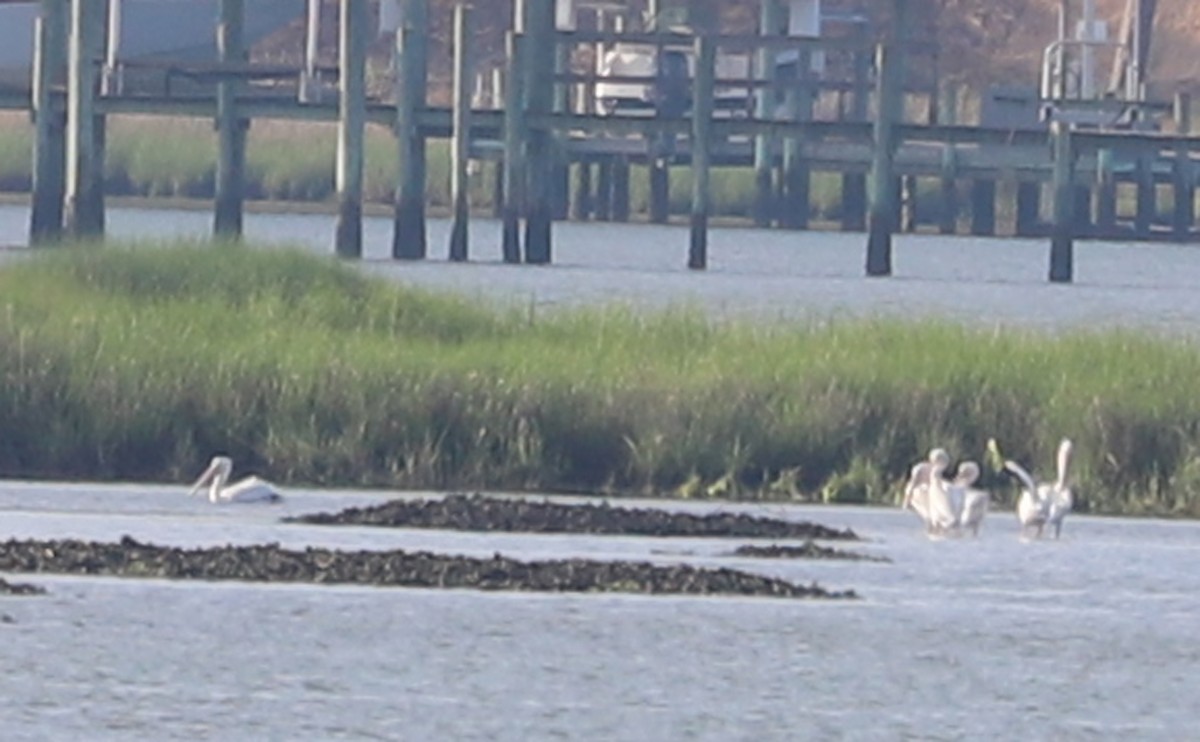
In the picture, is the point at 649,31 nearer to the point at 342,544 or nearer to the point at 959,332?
the point at 959,332

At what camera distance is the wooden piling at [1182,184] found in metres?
65.7

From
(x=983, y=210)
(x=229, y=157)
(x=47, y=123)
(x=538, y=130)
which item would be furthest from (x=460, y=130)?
(x=983, y=210)

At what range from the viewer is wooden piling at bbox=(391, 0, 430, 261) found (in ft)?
178

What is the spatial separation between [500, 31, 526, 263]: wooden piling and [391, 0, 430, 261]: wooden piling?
105cm

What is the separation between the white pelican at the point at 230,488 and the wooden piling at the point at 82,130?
23755 millimetres

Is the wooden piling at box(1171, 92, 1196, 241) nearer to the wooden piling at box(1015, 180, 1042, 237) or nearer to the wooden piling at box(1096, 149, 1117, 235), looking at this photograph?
the wooden piling at box(1096, 149, 1117, 235)

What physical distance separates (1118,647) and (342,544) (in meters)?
4.55

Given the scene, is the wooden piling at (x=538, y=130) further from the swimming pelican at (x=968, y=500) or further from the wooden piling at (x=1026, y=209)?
the swimming pelican at (x=968, y=500)

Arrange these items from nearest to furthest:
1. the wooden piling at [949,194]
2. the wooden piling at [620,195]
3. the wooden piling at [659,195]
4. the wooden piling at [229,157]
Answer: the wooden piling at [229,157] → the wooden piling at [659,195] → the wooden piling at [949,194] → the wooden piling at [620,195]

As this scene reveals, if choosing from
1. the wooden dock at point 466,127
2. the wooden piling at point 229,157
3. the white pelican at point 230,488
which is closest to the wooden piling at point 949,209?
the wooden dock at point 466,127

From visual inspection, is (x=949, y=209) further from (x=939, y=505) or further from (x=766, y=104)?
(x=939, y=505)

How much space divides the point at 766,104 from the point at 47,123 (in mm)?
18111

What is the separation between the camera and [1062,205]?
2089 inches

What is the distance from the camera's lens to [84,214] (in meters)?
50.6
